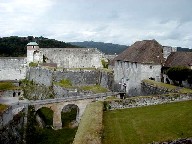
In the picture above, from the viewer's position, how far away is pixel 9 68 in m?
60.4

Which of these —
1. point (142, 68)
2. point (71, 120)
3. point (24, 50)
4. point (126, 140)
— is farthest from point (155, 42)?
point (24, 50)

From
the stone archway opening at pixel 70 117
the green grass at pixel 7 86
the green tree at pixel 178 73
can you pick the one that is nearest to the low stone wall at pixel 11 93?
the green grass at pixel 7 86

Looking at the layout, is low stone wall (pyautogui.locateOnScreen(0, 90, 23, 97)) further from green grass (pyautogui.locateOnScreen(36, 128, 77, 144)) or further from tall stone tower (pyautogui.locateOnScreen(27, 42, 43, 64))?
green grass (pyautogui.locateOnScreen(36, 128, 77, 144))

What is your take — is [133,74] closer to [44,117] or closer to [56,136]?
[44,117]

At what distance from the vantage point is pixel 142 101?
28.4 metres

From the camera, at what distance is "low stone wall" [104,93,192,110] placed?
27.5 m

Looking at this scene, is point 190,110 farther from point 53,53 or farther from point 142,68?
point 53,53

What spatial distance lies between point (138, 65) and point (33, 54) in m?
23.8

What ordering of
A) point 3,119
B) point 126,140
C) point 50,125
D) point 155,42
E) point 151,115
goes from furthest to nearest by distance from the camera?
point 155,42 < point 50,125 < point 3,119 < point 151,115 < point 126,140

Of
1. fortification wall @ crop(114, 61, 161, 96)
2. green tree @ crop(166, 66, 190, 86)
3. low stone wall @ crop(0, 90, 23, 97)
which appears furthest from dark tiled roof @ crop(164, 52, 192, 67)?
low stone wall @ crop(0, 90, 23, 97)

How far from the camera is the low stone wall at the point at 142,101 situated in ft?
90.2

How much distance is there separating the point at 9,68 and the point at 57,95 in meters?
14.2

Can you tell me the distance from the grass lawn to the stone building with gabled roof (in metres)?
12.5

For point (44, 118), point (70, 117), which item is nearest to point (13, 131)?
point (44, 118)
